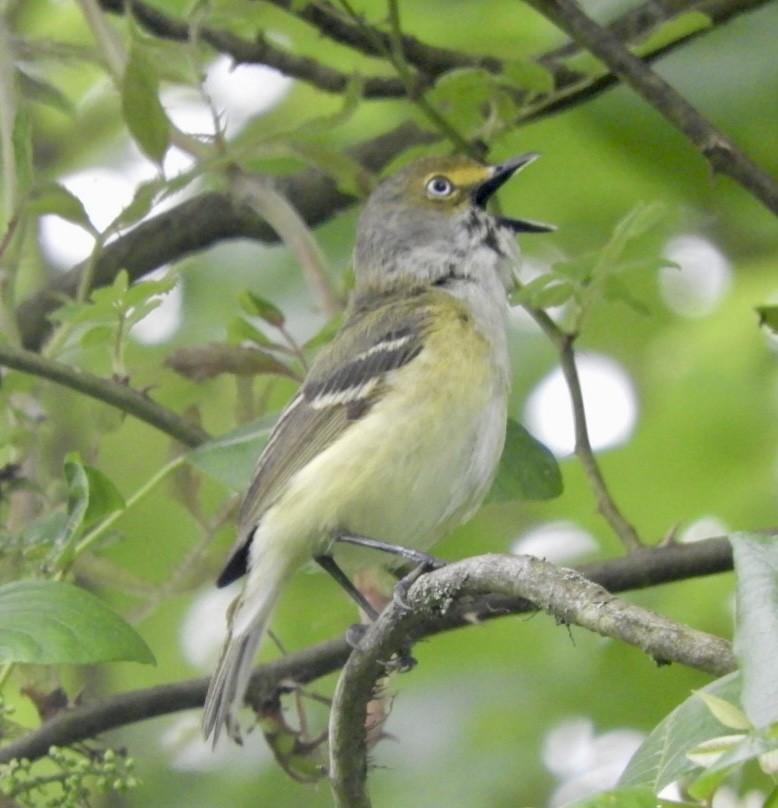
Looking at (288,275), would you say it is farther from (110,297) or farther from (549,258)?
(110,297)

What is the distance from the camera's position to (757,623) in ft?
5.85

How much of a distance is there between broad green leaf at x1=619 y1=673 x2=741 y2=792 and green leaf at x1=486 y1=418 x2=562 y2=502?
6.51ft

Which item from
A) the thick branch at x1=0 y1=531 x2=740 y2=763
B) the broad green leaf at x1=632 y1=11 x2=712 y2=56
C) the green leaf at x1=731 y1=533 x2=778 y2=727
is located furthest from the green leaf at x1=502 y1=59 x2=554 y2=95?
the green leaf at x1=731 y1=533 x2=778 y2=727

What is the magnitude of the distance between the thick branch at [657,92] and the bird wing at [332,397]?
96cm

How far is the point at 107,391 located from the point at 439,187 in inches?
66.5

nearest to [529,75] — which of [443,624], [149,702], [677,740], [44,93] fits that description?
[443,624]

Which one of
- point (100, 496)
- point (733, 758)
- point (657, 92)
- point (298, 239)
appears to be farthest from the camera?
point (298, 239)

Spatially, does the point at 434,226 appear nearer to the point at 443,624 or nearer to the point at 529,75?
the point at 529,75

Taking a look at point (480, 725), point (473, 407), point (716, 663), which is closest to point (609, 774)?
point (480, 725)

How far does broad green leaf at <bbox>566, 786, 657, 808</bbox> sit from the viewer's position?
1628mm

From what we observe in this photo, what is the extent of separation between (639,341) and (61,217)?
2.49 m

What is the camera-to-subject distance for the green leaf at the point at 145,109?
3.89 metres

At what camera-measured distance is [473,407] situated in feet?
13.6

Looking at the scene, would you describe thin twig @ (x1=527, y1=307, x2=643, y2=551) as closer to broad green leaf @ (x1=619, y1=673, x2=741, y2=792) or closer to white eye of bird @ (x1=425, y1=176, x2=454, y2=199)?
white eye of bird @ (x1=425, y1=176, x2=454, y2=199)
